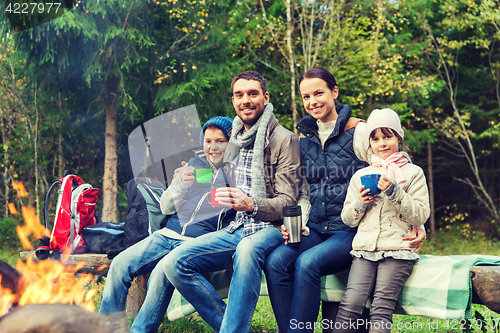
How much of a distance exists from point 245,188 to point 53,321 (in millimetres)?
1718

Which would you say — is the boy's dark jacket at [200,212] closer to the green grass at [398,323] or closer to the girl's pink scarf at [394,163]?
the green grass at [398,323]

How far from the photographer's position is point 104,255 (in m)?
3.34

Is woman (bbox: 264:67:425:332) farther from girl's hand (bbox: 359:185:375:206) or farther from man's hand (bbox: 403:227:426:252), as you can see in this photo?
girl's hand (bbox: 359:185:375:206)

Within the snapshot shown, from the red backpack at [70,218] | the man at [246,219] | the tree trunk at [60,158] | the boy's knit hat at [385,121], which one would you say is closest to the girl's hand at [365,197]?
the boy's knit hat at [385,121]

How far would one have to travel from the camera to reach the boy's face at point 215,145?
3184 mm

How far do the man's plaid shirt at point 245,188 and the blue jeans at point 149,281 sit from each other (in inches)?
19.1

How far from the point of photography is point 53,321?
4.70 feet

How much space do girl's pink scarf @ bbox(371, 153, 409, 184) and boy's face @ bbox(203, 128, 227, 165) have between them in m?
1.13

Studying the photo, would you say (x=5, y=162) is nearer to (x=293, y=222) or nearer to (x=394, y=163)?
(x=293, y=222)

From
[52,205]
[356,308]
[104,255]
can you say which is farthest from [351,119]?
[52,205]

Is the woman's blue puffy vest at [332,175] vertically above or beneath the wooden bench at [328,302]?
above

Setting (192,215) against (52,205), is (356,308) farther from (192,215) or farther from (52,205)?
(52,205)

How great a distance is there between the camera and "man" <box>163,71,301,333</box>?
253 cm

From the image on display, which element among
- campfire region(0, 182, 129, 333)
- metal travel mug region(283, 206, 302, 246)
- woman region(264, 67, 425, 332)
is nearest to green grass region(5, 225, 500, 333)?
woman region(264, 67, 425, 332)
